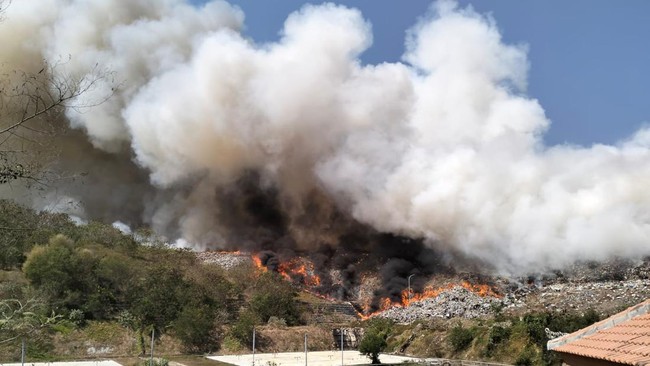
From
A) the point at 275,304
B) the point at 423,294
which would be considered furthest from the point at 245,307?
the point at 423,294

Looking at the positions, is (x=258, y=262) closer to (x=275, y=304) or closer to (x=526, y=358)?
(x=275, y=304)

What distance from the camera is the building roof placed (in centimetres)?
561

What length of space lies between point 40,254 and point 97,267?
4.33 m

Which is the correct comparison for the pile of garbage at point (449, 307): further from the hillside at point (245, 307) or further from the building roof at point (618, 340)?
the building roof at point (618, 340)

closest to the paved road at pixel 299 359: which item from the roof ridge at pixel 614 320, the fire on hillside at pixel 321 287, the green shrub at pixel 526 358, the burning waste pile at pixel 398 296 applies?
the green shrub at pixel 526 358

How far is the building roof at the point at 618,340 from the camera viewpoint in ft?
18.4

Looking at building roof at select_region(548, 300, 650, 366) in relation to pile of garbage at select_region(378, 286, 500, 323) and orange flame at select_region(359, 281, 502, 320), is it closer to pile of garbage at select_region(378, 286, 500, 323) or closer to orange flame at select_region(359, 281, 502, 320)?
pile of garbage at select_region(378, 286, 500, 323)

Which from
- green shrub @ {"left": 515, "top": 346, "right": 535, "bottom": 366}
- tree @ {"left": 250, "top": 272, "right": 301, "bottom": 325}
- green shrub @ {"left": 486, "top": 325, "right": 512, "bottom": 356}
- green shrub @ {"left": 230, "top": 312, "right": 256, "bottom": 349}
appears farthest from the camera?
tree @ {"left": 250, "top": 272, "right": 301, "bottom": 325}

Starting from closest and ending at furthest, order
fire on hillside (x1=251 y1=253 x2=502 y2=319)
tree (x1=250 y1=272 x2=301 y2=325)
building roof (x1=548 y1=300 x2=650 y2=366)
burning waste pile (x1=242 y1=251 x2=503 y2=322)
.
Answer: building roof (x1=548 y1=300 x2=650 y2=366) < tree (x1=250 y1=272 x2=301 y2=325) < burning waste pile (x1=242 y1=251 x2=503 y2=322) < fire on hillside (x1=251 y1=253 x2=502 y2=319)

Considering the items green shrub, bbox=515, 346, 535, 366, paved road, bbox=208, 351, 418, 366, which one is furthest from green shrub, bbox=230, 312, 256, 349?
green shrub, bbox=515, 346, 535, 366

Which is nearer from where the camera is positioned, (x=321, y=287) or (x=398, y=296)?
(x=398, y=296)

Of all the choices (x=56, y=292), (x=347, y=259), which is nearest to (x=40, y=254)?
(x=56, y=292)

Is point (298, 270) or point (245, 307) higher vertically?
point (298, 270)

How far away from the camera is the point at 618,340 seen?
655cm
